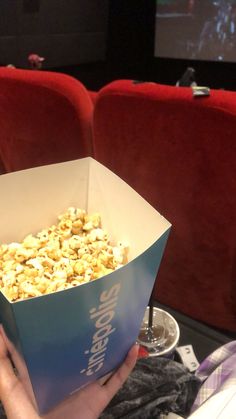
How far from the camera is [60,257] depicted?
0.60 m

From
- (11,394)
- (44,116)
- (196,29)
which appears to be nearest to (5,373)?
(11,394)

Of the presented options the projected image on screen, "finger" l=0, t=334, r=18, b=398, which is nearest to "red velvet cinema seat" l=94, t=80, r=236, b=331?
"finger" l=0, t=334, r=18, b=398

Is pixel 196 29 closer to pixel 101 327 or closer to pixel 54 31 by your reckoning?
pixel 54 31

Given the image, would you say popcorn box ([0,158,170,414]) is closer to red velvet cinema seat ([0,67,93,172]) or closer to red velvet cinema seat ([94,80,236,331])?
red velvet cinema seat ([94,80,236,331])

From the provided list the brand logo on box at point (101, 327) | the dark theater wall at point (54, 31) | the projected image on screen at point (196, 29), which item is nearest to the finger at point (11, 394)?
the brand logo on box at point (101, 327)

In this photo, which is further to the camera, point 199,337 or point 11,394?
point 199,337

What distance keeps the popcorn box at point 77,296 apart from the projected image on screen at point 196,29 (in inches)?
167

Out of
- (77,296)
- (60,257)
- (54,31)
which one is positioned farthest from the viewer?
(54,31)

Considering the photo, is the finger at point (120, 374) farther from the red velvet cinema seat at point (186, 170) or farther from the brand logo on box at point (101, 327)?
the red velvet cinema seat at point (186, 170)

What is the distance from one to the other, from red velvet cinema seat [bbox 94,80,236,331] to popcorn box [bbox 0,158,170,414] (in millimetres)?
393

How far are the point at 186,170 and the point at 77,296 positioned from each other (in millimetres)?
707

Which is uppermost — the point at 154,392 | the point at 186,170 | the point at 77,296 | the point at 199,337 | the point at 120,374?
the point at 77,296

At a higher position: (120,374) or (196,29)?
(196,29)

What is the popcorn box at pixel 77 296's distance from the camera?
450 millimetres
